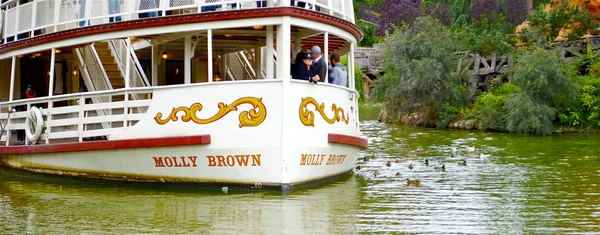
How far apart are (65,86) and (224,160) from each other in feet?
22.7

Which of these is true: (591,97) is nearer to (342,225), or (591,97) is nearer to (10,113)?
(10,113)

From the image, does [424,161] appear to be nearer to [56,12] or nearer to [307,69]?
[307,69]

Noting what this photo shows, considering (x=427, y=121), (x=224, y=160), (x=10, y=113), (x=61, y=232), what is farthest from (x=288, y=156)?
(x=427, y=121)

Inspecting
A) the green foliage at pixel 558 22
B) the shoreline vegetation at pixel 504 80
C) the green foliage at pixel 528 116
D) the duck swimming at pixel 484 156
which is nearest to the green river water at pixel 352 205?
the duck swimming at pixel 484 156

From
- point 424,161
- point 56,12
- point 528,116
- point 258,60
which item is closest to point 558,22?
point 528,116

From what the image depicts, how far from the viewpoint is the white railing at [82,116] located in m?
16.8

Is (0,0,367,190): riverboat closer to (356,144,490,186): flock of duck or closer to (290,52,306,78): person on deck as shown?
(290,52,306,78): person on deck

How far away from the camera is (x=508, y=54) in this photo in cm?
4081

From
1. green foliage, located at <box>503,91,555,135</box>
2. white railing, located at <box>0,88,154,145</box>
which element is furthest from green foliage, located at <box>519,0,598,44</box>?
white railing, located at <box>0,88,154,145</box>

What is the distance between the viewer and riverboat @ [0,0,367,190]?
15.8 meters

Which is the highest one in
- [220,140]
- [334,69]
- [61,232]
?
[334,69]

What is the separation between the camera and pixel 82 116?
1752 centimetres

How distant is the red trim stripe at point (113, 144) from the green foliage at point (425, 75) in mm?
23338

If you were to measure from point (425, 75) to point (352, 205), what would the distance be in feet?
82.4
